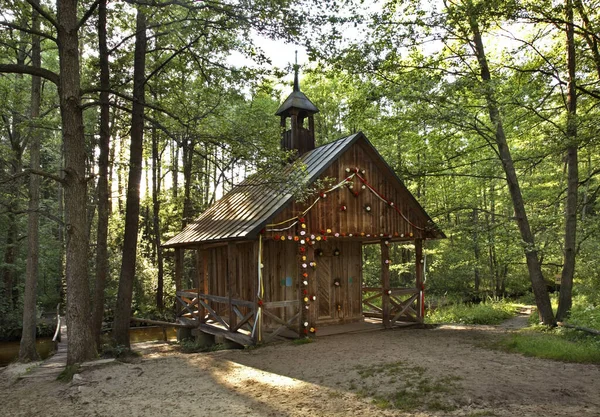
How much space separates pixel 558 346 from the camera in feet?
27.8

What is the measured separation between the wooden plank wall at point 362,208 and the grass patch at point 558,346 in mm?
4152

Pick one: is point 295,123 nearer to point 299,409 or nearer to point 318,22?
point 318,22

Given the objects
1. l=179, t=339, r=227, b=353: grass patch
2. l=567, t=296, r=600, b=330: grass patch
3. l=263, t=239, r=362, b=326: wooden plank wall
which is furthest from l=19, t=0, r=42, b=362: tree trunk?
l=567, t=296, r=600, b=330: grass patch

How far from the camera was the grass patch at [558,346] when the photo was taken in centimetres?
784

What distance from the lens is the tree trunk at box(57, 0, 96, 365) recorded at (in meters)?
7.97

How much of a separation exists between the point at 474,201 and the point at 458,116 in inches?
607

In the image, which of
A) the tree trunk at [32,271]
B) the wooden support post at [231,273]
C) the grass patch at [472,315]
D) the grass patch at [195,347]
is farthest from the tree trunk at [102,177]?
the grass patch at [472,315]

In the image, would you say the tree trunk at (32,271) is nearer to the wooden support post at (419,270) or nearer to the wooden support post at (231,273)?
the wooden support post at (231,273)

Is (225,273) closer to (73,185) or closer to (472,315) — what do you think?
(73,185)

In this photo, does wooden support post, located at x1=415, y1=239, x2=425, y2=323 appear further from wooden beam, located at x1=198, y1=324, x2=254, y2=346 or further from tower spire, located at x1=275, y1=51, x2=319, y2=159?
wooden beam, located at x1=198, y1=324, x2=254, y2=346

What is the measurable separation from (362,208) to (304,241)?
2279 millimetres

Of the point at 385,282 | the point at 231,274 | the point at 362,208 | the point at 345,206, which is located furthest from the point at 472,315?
the point at 231,274

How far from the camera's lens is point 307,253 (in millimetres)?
10844

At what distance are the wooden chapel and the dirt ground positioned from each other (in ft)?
7.14
